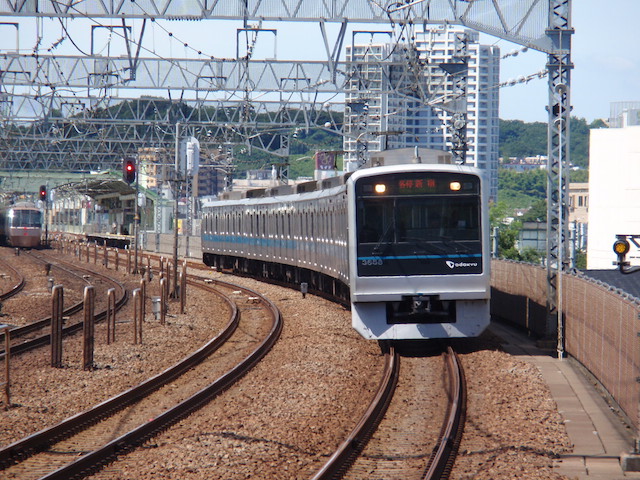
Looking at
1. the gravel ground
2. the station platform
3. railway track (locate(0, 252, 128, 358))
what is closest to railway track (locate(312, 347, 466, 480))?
the gravel ground

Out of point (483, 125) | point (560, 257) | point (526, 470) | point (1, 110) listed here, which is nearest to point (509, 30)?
point (560, 257)

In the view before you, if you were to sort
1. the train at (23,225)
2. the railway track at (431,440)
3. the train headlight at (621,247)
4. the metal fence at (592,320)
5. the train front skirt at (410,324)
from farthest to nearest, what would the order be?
the train at (23,225) → the train front skirt at (410,324) → the train headlight at (621,247) → the metal fence at (592,320) → the railway track at (431,440)

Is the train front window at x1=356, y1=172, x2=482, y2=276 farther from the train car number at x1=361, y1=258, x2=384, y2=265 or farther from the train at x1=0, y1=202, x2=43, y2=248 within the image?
the train at x1=0, y1=202, x2=43, y2=248

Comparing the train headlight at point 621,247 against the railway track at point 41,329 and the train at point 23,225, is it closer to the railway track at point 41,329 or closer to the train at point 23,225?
the railway track at point 41,329

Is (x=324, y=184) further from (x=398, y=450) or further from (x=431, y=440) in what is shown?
(x=398, y=450)

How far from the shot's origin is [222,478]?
7.64 meters

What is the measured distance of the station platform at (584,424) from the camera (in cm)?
811

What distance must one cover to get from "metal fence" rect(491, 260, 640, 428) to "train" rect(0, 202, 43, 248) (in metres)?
38.3

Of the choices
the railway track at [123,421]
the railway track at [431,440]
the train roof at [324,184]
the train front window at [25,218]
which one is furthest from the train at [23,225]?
the railway track at [431,440]

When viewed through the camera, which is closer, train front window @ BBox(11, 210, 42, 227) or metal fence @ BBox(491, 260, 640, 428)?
metal fence @ BBox(491, 260, 640, 428)

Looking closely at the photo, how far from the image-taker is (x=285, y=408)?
10289 mm

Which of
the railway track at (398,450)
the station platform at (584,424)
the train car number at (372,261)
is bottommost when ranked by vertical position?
the station platform at (584,424)

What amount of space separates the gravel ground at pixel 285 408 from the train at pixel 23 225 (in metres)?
38.0

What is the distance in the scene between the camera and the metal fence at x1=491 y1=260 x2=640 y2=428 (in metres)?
9.94
